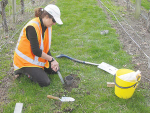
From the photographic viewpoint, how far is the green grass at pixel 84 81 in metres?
2.66

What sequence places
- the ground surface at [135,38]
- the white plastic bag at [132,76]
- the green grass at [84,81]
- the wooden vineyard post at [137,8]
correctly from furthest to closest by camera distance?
1. the wooden vineyard post at [137,8]
2. the ground surface at [135,38]
3. the green grass at [84,81]
4. the white plastic bag at [132,76]

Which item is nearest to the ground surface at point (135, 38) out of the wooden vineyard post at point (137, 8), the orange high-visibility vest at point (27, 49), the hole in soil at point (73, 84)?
the wooden vineyard post at point (137, 8)

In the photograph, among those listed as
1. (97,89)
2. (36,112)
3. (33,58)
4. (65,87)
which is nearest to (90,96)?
(97,89)

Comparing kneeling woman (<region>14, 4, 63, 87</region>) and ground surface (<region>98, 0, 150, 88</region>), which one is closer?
kneeling woman (<region>14, 4, 63, 87</region>)

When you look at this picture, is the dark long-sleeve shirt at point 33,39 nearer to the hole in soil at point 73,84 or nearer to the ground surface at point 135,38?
the hole in soil at point 73,84

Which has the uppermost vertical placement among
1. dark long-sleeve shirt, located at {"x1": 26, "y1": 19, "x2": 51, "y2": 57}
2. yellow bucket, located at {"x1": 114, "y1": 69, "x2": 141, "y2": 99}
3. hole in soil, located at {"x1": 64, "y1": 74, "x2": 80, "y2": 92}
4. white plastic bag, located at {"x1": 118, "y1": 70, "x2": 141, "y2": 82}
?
dark long-sleeve shirt, located at {"x1": 26, "y1": 19, "x2": 51, "y2": 57}

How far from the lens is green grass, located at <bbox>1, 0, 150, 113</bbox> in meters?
2.66

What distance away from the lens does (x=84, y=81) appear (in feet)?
10.7

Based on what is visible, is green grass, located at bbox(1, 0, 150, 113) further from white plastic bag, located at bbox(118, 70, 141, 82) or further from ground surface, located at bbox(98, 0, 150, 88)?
white plastic bag, located at bbox(118, 70, 141, 82)

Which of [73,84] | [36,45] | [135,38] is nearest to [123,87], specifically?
[73,84]

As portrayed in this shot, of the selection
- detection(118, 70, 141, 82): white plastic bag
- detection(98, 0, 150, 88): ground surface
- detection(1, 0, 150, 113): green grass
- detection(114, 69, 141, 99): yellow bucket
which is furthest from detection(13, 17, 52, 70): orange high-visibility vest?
detection(98, 0, 150, 88): ground surface

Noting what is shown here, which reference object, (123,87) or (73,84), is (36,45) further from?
(123,87)

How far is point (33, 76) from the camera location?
304 centimetres

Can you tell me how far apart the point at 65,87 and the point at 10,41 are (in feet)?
8.50
